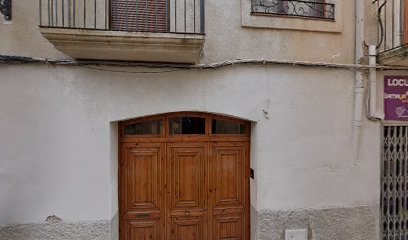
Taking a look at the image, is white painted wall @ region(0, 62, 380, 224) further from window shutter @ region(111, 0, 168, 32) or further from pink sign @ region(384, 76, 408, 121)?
window shutter @ region(111, 0, 168, 32)

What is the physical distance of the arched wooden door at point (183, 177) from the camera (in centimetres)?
429

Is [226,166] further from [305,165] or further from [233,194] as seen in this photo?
[305,165]

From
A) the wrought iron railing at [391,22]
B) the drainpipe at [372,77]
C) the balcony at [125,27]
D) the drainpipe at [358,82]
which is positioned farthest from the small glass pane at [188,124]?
the wrought iron railing at [391,22]

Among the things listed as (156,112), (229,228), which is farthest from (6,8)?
(229,228)

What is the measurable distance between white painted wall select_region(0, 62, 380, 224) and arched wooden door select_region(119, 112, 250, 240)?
28 cm

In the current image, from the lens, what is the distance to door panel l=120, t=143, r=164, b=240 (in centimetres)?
427

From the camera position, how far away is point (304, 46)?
4.32m

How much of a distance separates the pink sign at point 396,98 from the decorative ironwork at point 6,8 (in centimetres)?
545

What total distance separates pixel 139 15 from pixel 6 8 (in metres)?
1.67

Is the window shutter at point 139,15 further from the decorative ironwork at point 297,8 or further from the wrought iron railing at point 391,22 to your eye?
the wrought iron railing at point 391,22

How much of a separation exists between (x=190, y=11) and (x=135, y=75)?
1.21 m

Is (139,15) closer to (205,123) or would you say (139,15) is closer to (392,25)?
(205,123)

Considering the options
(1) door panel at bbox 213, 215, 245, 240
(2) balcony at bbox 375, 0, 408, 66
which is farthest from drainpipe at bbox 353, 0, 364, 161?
(1) door panel at bbox 213, 215, 245, 240

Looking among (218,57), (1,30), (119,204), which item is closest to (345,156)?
(218,57)
